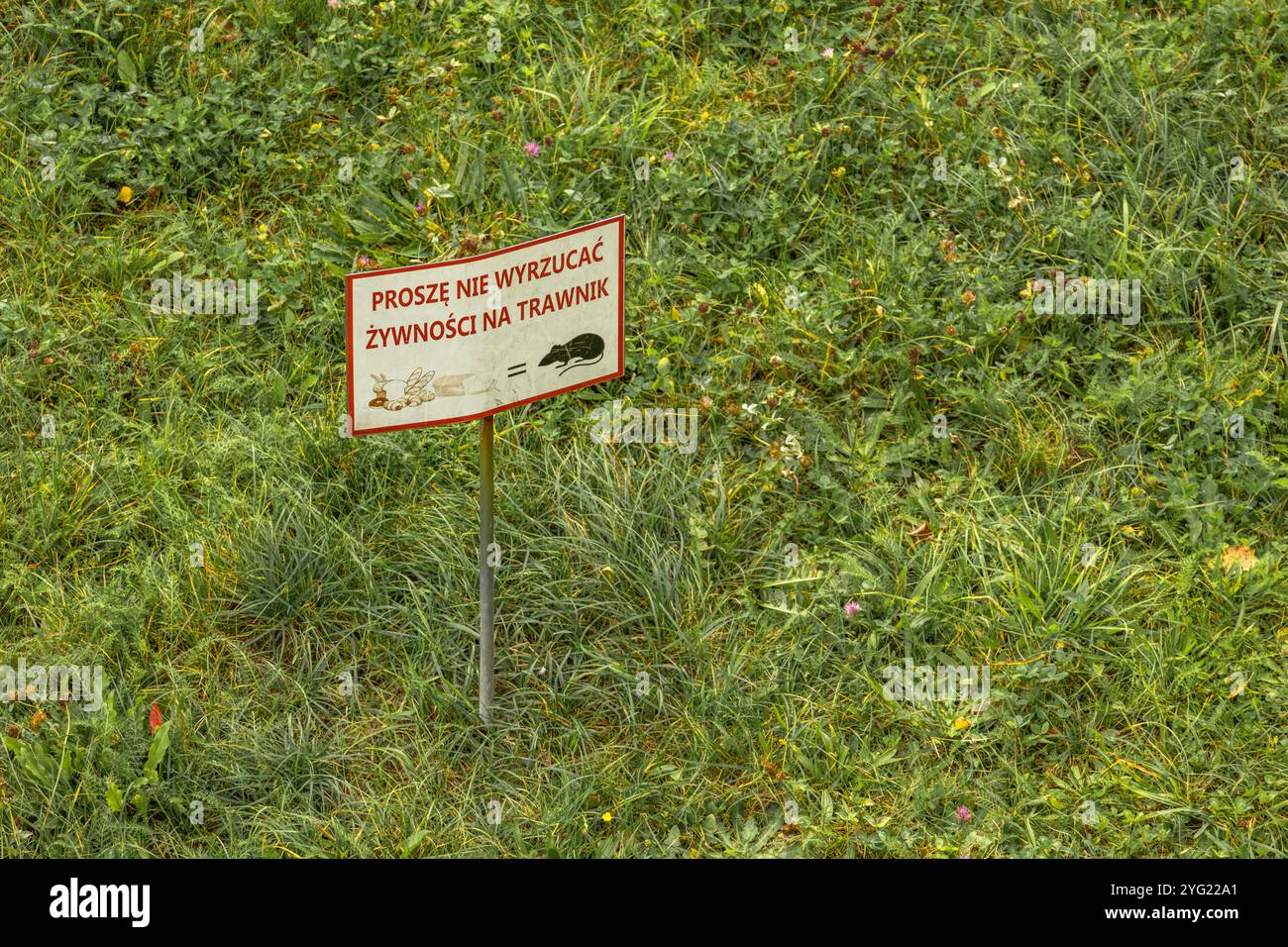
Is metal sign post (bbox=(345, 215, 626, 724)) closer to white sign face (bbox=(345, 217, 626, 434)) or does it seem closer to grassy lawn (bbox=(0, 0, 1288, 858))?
white sign face (bbox=(345, 217, 626, 434))

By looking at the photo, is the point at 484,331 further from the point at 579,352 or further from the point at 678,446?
the point at 678,446

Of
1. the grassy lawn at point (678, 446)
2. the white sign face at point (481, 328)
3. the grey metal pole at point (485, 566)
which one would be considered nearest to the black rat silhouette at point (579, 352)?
the white sign face at point (481, 328)

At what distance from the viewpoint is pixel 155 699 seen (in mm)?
4402

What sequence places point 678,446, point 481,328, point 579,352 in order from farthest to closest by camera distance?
point 678,446
point 579,352
point 481,328

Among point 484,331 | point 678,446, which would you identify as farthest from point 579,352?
point 678,446

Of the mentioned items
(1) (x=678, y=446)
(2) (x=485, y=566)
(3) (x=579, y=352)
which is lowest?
(2) (x=485, y=566)

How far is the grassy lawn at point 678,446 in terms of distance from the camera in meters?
4.25

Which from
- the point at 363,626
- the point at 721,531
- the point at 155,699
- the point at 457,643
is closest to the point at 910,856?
the point at 721,531

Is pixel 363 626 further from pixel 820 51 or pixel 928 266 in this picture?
pixel 820 51

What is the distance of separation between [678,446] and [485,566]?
104 cm

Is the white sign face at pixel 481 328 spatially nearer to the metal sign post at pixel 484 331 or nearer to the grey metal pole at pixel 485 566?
the metal sign post at pixel 484 331

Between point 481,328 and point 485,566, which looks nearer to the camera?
point 481,328

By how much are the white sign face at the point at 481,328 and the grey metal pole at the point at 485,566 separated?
0.17 meters

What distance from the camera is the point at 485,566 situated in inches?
167
